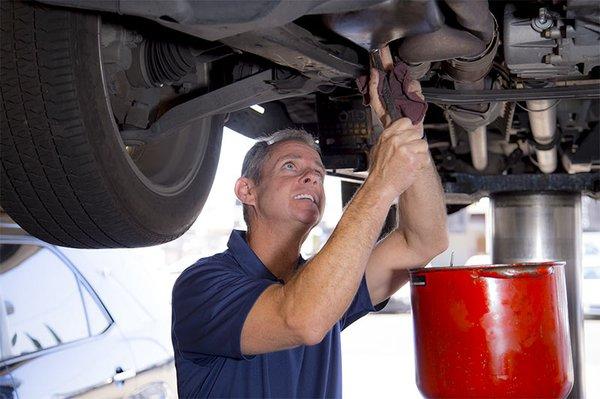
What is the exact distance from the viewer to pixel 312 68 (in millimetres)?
1568

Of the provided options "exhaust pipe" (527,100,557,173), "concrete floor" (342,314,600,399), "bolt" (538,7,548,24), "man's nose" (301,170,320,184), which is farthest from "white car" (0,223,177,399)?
"concrete floor" (342,314,600,399)

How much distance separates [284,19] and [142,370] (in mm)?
1782

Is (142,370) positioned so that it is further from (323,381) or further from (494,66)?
(494,66)

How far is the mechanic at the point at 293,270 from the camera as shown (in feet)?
4.52

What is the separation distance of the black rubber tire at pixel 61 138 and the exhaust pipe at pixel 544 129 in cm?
128

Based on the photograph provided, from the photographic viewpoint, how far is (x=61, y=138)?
4.58 ft

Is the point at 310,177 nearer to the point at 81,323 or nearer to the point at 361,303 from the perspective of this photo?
the point at 361,303

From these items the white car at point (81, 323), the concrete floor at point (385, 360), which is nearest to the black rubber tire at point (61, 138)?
the white car at point (81, 323)

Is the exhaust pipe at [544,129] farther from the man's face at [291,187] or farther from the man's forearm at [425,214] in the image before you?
the man's face at [291,187]

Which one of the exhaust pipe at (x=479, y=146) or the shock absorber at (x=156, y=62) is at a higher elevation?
the shock absorber at (x=156, y=62)

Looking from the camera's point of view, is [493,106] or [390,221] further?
[390,221]

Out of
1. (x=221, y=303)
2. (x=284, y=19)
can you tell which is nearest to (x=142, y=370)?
(x=221, y=303)

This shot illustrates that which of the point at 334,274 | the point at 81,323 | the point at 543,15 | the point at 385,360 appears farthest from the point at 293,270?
the point at 385,360

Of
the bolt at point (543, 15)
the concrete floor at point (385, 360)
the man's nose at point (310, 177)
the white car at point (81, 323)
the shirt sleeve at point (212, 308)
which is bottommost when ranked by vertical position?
the concrete floor at point (385, 360)
